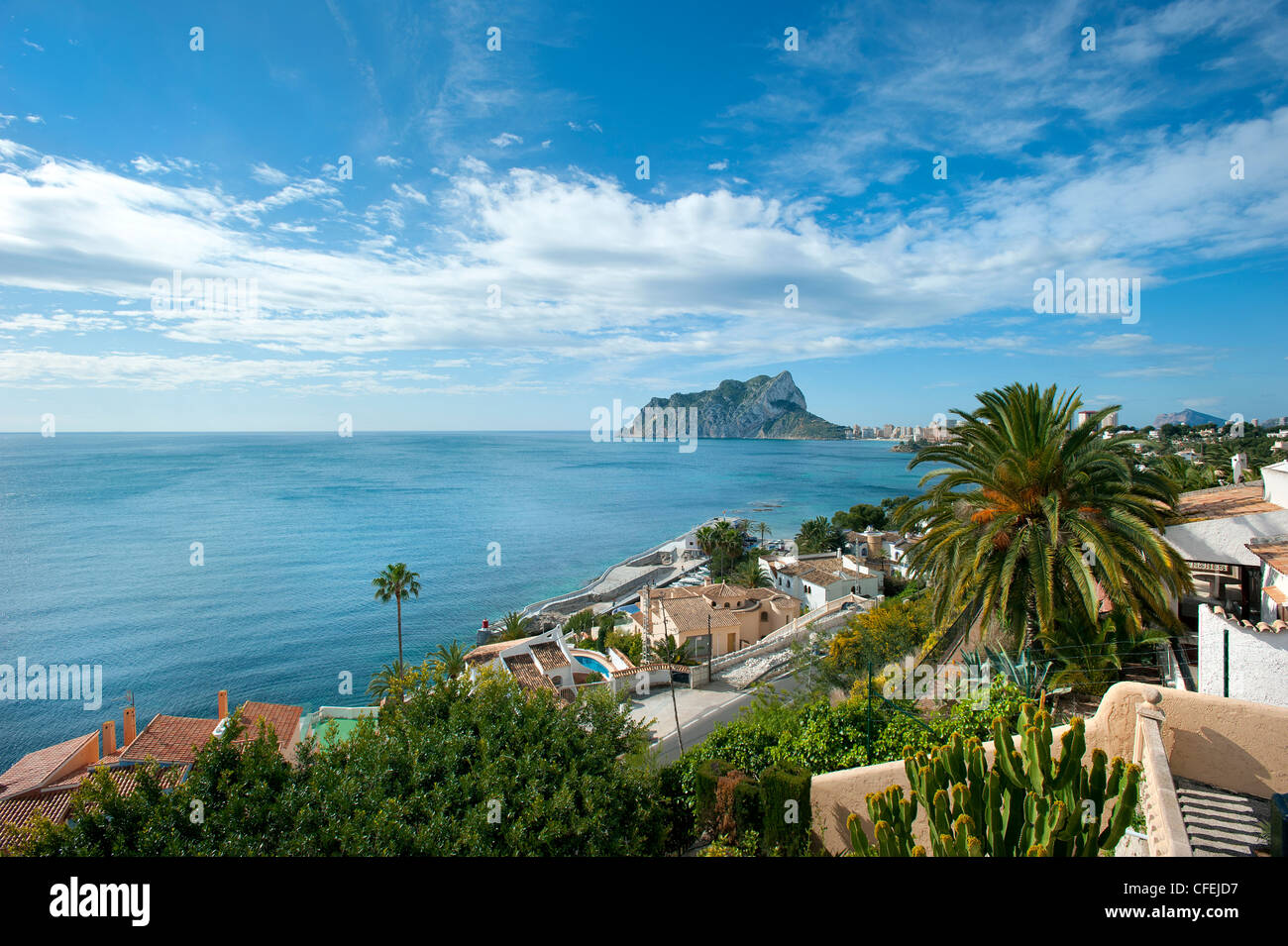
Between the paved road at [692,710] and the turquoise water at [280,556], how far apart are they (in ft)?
64.7

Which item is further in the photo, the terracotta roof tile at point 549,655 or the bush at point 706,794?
the terracotta roof tile at point 549,655

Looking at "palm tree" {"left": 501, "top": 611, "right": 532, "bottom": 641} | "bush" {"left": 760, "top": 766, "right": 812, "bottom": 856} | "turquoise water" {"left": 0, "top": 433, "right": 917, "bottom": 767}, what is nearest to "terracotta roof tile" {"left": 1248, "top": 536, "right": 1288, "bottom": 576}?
"bush" {"left": 760, "top": 766, "right": 812, "bottom": 856}

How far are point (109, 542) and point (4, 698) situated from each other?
4591 centimetres

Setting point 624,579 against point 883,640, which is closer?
point 883,640

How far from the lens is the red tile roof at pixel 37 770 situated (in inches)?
642

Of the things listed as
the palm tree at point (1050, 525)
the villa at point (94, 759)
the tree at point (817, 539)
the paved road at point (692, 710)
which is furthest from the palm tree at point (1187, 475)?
the tree at point (817, 539)

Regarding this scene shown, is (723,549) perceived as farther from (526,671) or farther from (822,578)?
(526,671)

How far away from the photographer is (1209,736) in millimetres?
6973

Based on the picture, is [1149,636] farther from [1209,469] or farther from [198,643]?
[198,643]

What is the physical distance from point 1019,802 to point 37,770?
23.5 m

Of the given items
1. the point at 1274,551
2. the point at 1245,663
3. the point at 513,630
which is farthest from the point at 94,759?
the point at 1274,551

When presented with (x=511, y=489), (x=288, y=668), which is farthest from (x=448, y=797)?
(x=511, y=489)

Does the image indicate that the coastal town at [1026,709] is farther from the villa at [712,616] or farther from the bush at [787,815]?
the villa at [712,616]

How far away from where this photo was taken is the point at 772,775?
8.93 m
